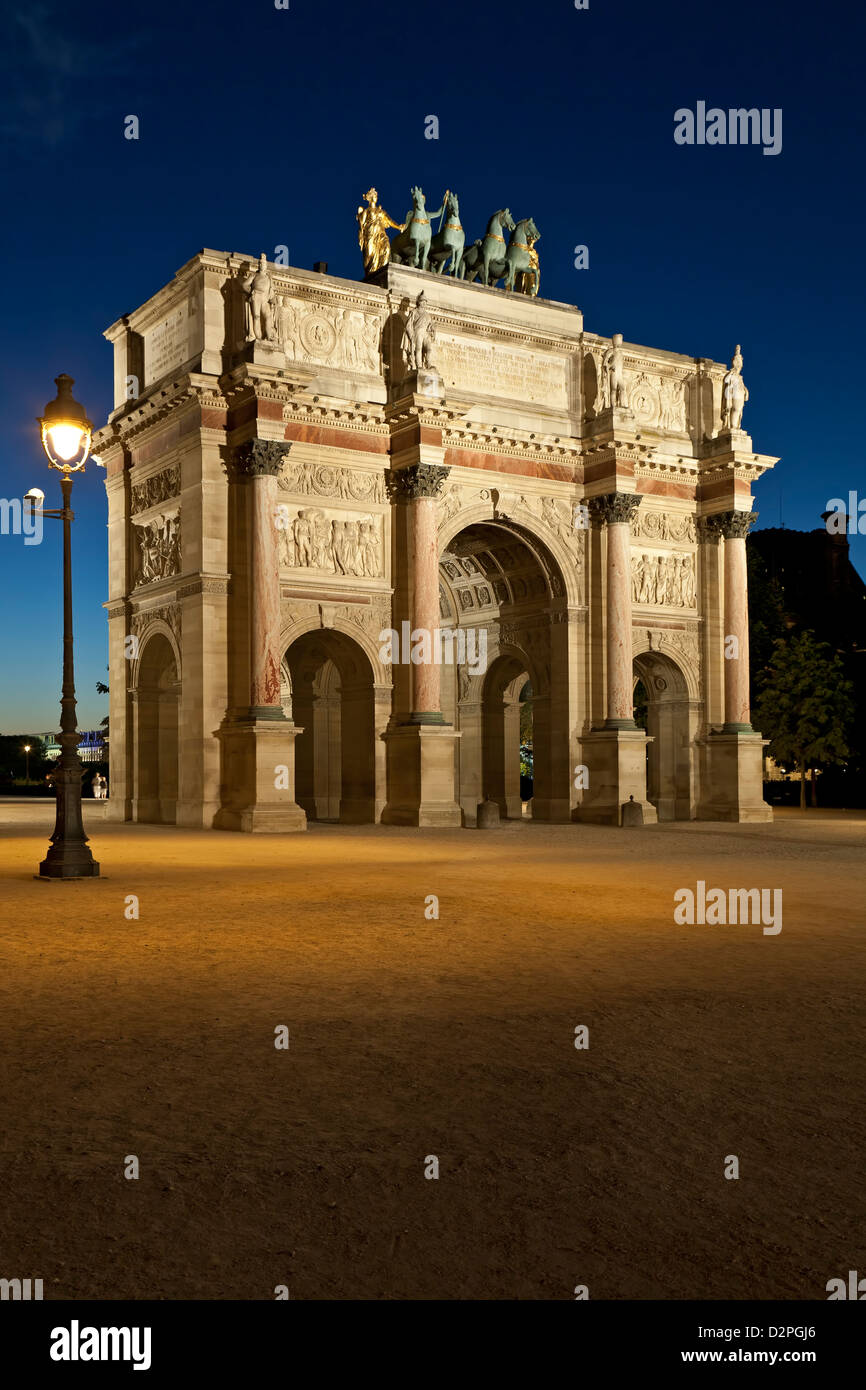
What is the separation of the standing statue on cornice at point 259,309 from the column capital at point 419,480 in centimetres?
537

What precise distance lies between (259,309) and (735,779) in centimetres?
2087

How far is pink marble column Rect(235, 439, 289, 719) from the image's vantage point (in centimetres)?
3309

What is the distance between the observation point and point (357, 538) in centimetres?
3669

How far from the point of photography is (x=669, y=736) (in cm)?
4309

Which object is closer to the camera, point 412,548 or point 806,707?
point 412,548

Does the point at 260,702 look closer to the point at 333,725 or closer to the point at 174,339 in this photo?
the point at 333,725

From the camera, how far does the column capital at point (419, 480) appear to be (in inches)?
1419

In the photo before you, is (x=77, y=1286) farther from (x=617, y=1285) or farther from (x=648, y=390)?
(x=648, y=390)

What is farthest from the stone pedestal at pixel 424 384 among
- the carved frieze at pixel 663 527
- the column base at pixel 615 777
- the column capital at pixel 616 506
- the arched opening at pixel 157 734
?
the column base at pixel 615 777

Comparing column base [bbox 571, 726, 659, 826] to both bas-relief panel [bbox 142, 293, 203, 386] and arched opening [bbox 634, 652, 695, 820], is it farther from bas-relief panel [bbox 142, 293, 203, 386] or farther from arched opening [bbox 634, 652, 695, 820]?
bas-relief panel [bbox 142, 293, 203, 386]

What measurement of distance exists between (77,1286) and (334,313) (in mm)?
34754

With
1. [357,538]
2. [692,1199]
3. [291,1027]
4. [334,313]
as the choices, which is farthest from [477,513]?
[692,1199]

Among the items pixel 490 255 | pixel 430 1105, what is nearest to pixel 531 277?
pixel 490 255
